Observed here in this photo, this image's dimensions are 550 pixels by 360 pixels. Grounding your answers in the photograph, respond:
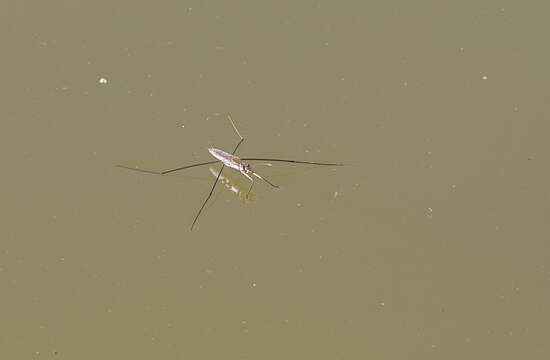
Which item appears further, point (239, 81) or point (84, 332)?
point (239, 81)

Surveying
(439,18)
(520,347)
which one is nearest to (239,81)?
(439,18)

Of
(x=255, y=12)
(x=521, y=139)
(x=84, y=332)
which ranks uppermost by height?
(x=255, y=12)

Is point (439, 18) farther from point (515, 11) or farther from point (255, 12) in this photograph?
point (255, 12)

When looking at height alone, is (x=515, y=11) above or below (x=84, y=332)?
above

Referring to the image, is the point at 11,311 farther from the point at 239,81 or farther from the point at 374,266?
the point at 374,266

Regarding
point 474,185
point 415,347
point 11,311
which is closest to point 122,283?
point 11,311

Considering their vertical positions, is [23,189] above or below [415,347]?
above
